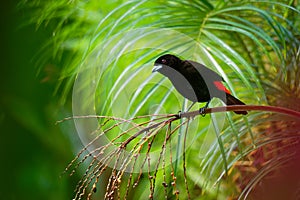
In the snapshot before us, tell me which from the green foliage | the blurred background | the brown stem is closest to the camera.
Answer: the brown stem

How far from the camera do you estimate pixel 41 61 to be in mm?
988

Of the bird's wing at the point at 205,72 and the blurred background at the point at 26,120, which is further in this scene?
the blurred background at the point at 26,120

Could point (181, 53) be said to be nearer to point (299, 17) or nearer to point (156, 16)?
point (156, 16)

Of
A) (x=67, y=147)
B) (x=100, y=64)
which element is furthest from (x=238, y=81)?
(x=67, y=147)

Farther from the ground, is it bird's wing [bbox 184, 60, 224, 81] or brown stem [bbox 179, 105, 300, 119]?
bird's wing [bbox 184, 60, 224, 81]

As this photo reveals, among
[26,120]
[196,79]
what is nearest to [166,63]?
[196,79]

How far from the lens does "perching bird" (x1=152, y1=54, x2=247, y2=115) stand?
77 centimetres

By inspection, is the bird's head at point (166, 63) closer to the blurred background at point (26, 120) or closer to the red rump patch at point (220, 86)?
the red rump patch at point (220, 86)

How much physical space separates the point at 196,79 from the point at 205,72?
2 cm

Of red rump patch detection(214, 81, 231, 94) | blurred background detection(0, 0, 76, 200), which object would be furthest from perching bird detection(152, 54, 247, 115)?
blurred background detection(0, 0, 76, 200)

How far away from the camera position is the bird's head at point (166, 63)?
2.54 feet

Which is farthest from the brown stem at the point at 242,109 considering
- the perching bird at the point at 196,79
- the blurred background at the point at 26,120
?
the blurred background at the point at 26,120

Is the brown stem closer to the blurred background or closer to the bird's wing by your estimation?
the bird's wing

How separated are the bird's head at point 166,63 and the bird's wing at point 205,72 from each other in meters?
0.02
